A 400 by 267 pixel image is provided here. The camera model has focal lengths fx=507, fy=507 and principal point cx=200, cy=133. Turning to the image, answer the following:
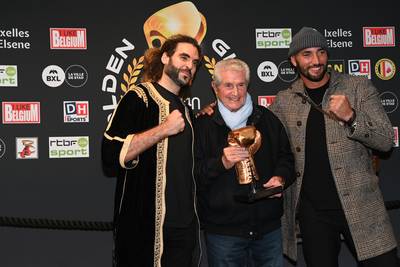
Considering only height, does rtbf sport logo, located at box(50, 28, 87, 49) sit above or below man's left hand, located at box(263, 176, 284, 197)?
above

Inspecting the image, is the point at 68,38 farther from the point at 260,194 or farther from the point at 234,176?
the point at 260,194

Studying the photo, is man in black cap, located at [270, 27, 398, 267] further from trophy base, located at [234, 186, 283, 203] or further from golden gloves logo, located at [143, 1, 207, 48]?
golden gloves logo, located at [143, 1, 207, 48]

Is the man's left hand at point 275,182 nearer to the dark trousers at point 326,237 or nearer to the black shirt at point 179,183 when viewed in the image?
the dark trousers at point 326,237

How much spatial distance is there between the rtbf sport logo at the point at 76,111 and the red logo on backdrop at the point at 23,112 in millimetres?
192

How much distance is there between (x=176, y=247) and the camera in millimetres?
2355

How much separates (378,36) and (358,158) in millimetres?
1664

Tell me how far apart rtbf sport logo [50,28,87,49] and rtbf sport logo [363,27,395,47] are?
2082 millimetres

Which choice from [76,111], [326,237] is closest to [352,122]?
[326,237]

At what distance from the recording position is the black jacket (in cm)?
242

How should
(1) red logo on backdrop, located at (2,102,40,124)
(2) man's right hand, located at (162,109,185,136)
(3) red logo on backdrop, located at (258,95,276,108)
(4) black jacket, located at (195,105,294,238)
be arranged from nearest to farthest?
1. (2) man's right hand, located at (162,109,185,136)
2. (4) black jacket, located at (195,105,294,238)
3. (1) red logo on backdrop, located at (2,102,40,124)
4. (3) red logo on backdrop, located at (258,95,276,108)

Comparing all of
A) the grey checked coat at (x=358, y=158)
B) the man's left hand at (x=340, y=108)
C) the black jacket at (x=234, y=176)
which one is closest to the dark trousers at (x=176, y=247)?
the black jacket at (x=234, y=176)

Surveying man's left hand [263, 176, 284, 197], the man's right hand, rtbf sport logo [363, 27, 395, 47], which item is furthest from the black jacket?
rtbf sport logo [363, 27, 395, 47]

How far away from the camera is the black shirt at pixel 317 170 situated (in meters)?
2.49

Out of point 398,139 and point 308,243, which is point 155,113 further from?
point 398,139
